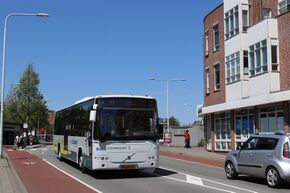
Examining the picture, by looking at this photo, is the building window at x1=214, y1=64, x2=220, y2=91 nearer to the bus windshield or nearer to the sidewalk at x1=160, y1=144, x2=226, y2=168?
the sidewalk at x1=160, y1=144, x2=226, y2=168

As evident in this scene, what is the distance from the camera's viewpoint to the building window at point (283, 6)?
30222 millimetres

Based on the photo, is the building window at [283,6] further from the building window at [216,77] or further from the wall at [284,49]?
the building window at [216,77]

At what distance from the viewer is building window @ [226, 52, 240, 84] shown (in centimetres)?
3453

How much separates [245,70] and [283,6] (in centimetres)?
531

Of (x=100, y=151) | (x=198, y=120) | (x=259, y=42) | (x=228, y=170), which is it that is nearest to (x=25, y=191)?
(x=100, y=151)

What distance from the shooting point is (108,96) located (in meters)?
18.4

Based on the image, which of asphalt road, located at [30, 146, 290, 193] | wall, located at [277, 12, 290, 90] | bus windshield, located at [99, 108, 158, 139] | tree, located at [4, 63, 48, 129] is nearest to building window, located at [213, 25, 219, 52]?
wall, located at [277, 12, 290, 90]

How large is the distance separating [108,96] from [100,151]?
6.81 ft

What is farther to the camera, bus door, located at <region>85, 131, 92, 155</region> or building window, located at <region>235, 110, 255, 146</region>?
building window, located at <region>235, 110, 255, 146</region>

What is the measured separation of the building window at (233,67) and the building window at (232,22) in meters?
1.62

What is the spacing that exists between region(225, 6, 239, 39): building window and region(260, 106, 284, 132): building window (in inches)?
263

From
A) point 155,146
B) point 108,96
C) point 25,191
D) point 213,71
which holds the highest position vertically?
point 213,71

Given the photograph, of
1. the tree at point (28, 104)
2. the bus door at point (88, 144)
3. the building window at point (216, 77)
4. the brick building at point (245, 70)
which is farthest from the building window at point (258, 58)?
the tree at point (28, 104)

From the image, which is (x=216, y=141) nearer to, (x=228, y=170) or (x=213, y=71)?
(x=213, y=71)
